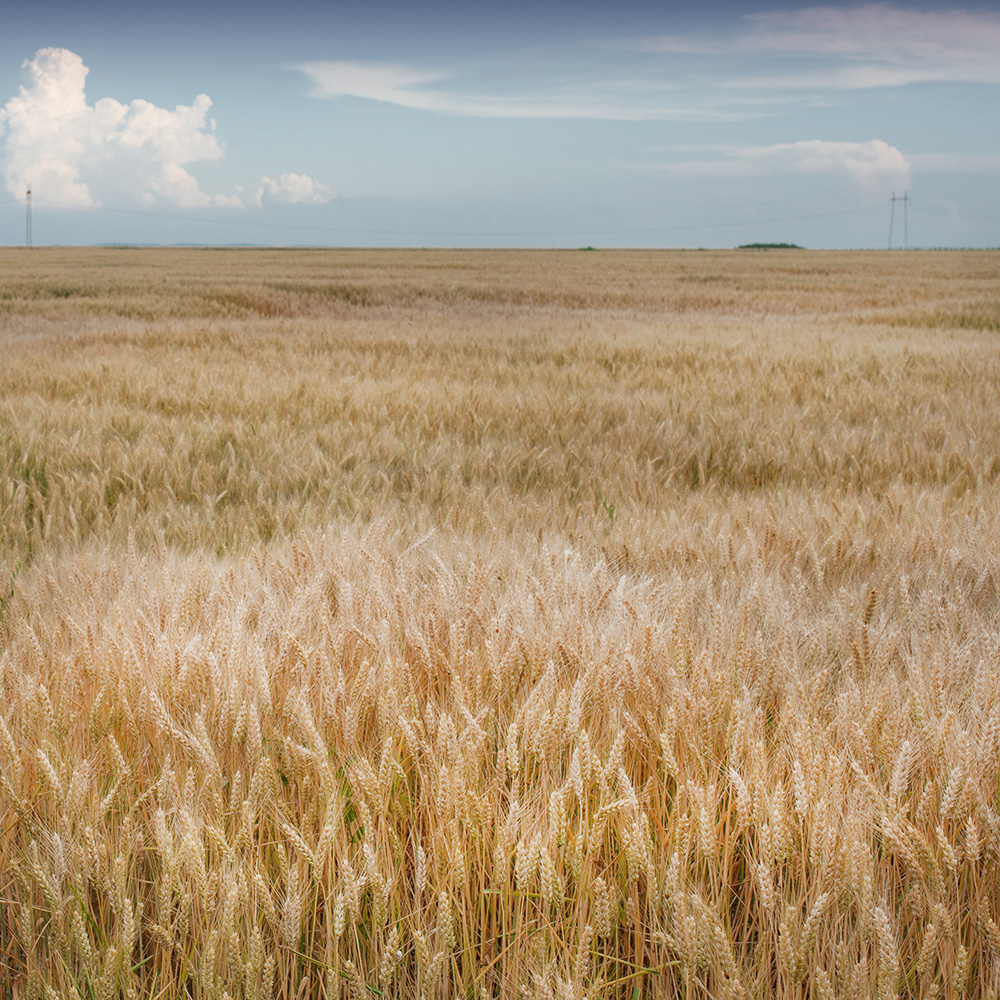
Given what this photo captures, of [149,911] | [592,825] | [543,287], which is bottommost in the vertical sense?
[149,911]

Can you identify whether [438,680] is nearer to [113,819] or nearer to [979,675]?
[113,819]

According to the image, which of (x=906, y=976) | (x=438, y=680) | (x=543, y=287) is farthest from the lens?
(x=543, y=287)

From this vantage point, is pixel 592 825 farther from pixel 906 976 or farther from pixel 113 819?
pixel 113 819

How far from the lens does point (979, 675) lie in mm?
1368

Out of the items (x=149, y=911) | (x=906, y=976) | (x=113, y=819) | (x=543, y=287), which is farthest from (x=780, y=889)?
(x=543, y=287)

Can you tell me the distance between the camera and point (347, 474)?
3.55 meters

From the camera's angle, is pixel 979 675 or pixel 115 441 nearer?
pixel 979 675

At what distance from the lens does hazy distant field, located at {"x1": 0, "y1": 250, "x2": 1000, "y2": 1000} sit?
91 centimetres

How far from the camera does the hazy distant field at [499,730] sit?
91 centimetres

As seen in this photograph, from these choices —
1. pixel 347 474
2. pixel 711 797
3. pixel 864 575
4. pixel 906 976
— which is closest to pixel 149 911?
pixel 711 797

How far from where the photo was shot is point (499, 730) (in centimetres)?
131

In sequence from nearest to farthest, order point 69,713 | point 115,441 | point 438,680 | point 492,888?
point 492,888 < point 69,713 < point 438,680 < point 115,441

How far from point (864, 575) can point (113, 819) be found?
77.1 inches

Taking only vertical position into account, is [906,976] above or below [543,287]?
below
